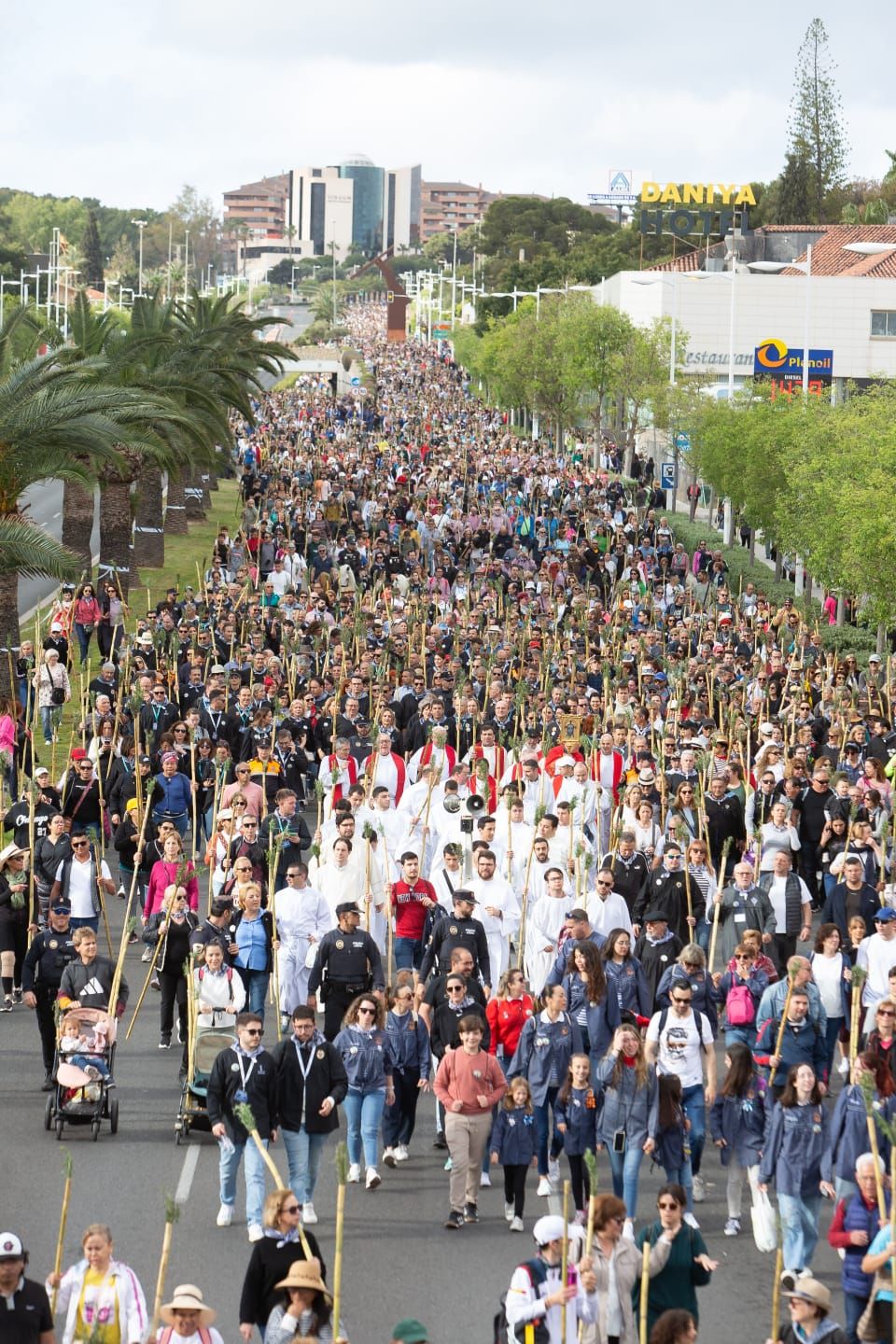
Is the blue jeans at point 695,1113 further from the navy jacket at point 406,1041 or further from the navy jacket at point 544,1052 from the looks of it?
the navy jacket at point 406,1041

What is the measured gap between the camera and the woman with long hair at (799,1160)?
10891 mm

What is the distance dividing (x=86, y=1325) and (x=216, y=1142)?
4310mm

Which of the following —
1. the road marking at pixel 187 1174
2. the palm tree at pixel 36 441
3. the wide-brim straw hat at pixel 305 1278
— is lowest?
the road marking at pixel 187 1174

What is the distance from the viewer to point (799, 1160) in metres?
10.9

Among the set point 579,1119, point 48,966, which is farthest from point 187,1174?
point 579,1119

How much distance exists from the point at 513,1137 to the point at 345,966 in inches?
90.1

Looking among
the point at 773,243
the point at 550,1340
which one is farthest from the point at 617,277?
the point at 550,1340

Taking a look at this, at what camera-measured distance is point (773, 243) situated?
9388 centimetres

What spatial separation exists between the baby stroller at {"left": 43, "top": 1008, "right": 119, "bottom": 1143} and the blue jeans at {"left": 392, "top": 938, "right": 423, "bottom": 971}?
2.74 m

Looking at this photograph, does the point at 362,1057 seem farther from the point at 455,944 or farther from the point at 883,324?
the point at 883,324

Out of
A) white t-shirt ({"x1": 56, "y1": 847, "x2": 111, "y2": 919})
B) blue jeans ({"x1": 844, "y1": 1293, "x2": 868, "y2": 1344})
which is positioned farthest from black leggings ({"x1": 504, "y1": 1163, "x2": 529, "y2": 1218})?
white t-shirt ({"x1": 56, "y1": 847, "x2": 111, "y2": 919})

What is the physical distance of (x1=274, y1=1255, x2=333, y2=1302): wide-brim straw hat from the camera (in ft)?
28.4

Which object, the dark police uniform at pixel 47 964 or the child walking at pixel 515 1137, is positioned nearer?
the child walking at pixel 515 1137

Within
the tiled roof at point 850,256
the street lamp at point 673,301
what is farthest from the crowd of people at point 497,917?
the tiled roof at point 850,256
